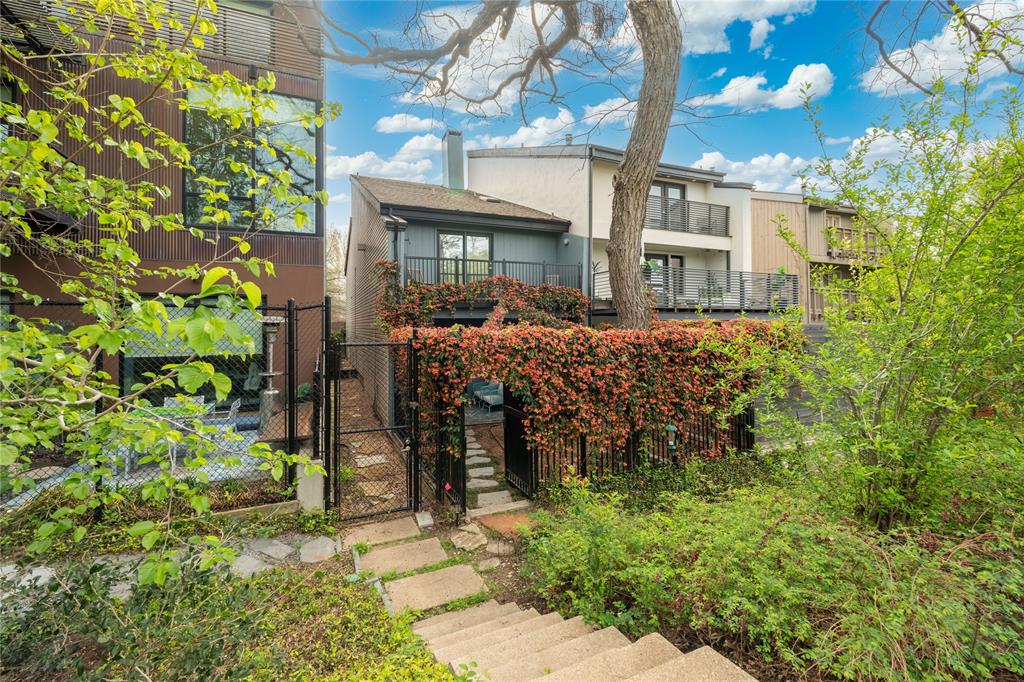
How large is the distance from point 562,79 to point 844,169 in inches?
211

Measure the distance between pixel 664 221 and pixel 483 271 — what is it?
654 cm

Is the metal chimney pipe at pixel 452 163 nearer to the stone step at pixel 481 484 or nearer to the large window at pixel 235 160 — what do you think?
the large window at pixel 235 160

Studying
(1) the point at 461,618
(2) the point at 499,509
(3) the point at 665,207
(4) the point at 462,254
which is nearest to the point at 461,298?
(4) the point at 462,254

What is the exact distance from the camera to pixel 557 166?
12.9 metres

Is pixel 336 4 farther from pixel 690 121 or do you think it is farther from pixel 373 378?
pixel 373 378

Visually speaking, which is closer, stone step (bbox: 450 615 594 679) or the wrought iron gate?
stone step (bbox: 450 615 594 679)

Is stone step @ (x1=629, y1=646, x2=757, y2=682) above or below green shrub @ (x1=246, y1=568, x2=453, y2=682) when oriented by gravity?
above

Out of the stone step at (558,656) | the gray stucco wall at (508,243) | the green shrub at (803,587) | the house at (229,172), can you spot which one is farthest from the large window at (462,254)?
the stone step at (558,656)

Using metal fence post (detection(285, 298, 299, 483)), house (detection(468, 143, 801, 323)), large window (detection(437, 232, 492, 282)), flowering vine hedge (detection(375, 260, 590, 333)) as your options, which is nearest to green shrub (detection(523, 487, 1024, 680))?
metal fence post (detection(285, 298, 299, 483))

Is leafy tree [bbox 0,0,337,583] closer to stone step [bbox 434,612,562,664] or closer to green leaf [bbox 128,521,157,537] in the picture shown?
green leaf [bbox 128,521,157,537]

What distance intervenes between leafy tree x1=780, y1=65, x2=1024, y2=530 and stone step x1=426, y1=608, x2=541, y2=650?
2.70 m

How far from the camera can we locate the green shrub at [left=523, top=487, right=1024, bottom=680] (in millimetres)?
1939

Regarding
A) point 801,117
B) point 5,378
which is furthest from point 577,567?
point 801,117

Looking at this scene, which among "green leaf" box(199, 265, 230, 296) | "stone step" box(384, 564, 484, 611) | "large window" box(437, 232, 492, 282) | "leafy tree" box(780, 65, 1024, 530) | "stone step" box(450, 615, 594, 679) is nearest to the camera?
"green leaf" box(199, 265, 230, 296)
